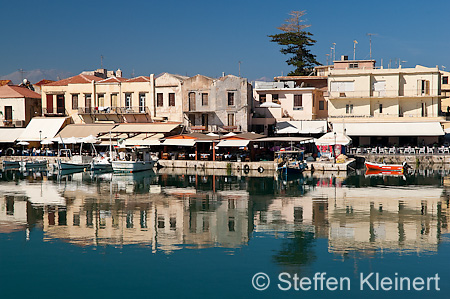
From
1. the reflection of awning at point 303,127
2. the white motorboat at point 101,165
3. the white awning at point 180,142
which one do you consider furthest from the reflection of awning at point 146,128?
the reflection of awning at point 303,127

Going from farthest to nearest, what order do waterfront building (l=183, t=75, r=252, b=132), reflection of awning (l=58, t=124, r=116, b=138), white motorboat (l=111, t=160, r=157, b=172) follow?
reflection of awning (l=58, t=124, r=116, b=138), waterfront building (l=183, t=75, r=252, b=132), white motorboat (l=111, t=160, r=157, b=172)

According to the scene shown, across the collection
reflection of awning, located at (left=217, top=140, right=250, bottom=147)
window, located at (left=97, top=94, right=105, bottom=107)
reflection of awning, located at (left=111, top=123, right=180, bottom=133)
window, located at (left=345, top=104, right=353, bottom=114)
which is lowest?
reflection of awning, located at (left=217, top=140, right=250, bottom=147)

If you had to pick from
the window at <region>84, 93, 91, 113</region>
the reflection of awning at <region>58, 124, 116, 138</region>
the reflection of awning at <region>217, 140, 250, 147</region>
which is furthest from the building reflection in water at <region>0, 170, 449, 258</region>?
the window at <region>84, 93, 91, 113</region>

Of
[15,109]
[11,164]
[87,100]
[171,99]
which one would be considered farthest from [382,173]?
[15,109]

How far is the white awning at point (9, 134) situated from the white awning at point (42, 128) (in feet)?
2.13

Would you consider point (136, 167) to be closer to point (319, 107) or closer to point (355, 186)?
point (355, 186)

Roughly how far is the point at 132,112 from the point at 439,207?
33.3 m

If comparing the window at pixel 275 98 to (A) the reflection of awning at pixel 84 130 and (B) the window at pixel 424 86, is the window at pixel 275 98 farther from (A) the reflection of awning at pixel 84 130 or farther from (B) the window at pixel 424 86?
(A) the reflection of awning at pixel 84 130

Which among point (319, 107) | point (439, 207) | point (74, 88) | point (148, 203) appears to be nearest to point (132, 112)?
point (74, 88)

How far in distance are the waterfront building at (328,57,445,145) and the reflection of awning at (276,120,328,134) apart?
3.93 feet

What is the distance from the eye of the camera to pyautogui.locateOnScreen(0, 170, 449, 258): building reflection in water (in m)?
19.2

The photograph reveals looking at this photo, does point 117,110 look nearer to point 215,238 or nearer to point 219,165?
point 219,165

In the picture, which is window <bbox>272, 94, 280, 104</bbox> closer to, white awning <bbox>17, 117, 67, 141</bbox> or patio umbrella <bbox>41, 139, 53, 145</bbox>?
white awning <bbox>17, 117, 67, 141</bbox>

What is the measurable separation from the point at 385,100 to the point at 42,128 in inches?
1279
